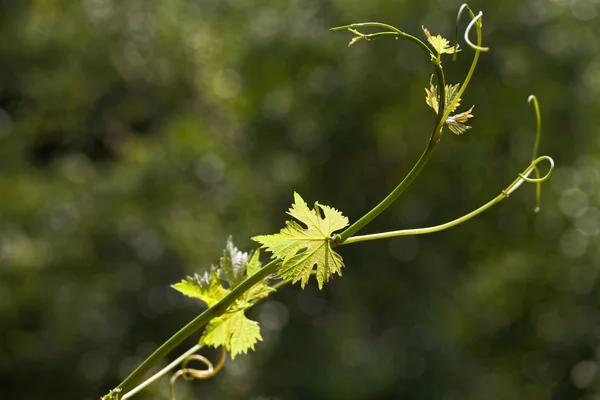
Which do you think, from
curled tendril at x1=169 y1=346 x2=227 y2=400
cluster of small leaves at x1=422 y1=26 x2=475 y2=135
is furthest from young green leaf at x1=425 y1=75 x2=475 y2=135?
curled tendril at x1=169 y1=346 x2=227 y2=400

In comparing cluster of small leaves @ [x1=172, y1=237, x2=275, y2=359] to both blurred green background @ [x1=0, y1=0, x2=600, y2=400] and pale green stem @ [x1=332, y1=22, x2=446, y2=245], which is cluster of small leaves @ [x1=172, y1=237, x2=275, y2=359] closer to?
pale green stem @ [x1=332, y1=22, x2=446, y2=245]

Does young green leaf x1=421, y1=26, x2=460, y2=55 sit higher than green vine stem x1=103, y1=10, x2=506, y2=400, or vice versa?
young green leaf x1=421, y1=26, x2=460, y2=55

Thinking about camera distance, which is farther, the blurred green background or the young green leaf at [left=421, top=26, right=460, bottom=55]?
the blurred green background

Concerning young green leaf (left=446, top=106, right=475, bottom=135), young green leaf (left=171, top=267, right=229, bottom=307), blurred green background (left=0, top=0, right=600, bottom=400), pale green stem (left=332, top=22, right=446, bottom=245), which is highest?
blurred green background (left=0, top=0, right=600, bottom=400)

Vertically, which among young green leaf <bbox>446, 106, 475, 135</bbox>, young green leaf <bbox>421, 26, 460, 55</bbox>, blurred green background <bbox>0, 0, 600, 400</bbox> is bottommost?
young green leaf <bbox>446, 106, 475, 135</bbox>

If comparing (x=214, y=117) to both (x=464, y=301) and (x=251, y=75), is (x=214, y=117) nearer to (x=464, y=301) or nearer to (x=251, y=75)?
(x=251, y=75)

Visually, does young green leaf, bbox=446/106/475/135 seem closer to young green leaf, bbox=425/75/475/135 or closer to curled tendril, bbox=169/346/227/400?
young green leaf, bbox=425/75/475/135

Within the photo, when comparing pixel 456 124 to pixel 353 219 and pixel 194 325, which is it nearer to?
pixel 194 325

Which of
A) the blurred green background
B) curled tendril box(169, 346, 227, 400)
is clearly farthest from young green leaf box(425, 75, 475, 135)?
the blurred green background
